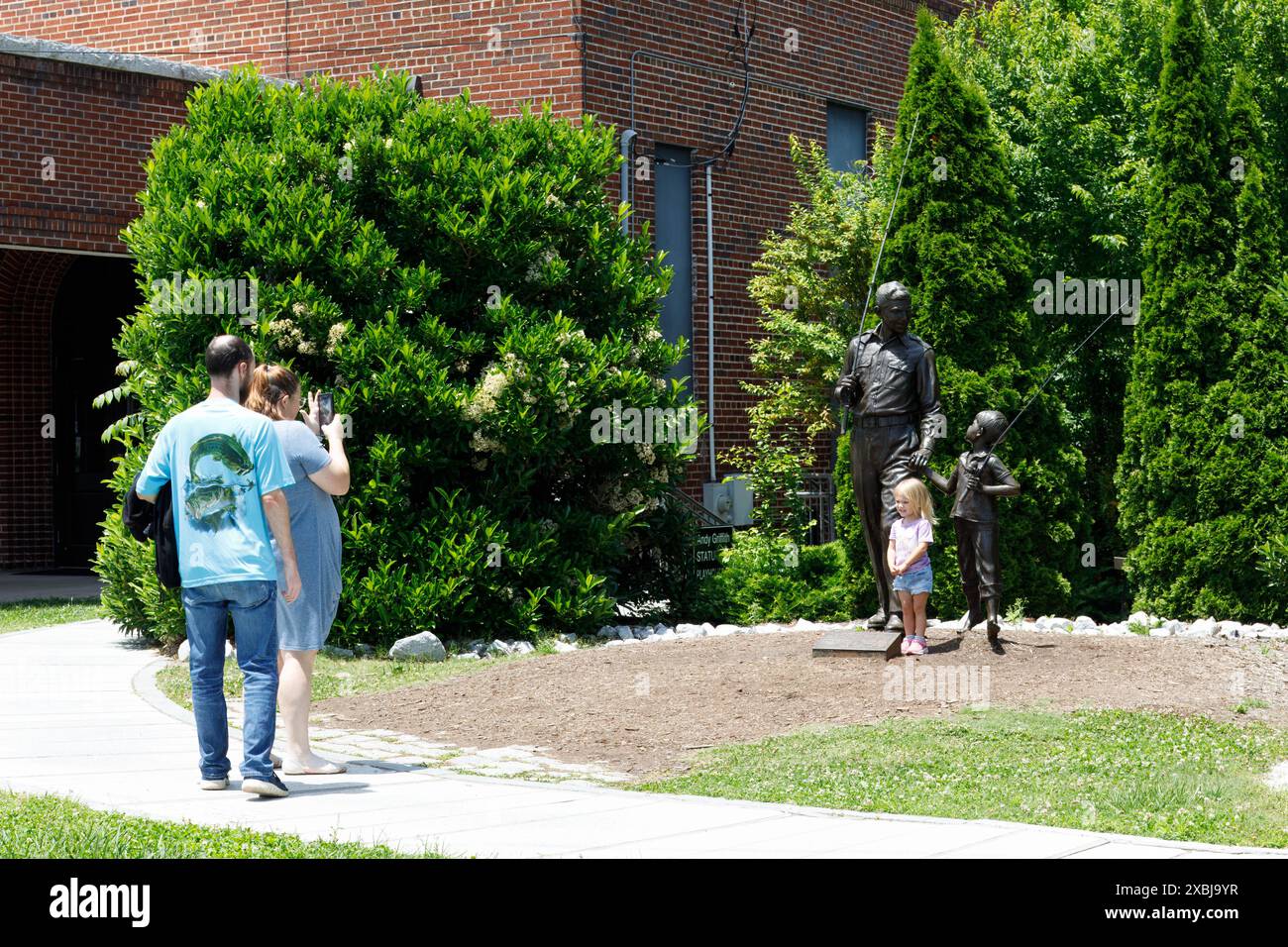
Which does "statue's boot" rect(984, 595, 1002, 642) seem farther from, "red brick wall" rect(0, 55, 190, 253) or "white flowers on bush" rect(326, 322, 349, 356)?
"red brick wall" rect(0, 55, 190, 253)

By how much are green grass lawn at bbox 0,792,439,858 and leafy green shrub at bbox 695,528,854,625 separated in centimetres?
857

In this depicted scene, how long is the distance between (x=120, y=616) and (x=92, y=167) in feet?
18.2

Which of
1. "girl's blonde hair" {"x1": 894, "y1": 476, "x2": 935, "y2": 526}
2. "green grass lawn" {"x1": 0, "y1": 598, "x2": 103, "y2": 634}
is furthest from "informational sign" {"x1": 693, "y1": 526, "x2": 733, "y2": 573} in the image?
"green grass lawn" {"x1": 0, "y1": 598, "x2": 103, "y2": 634}

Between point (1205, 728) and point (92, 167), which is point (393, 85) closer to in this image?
point (92, 167)

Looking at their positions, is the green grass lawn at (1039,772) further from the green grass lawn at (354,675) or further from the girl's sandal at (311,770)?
the green grass lawn at (354,675)

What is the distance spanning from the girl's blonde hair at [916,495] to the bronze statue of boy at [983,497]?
0.12m

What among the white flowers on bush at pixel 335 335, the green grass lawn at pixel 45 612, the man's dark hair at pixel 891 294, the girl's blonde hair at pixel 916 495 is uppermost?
the man's dark hair at pixel 891 294

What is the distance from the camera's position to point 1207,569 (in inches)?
534

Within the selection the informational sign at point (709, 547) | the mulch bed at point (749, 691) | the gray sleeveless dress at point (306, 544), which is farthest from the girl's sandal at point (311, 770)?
the informational sign at point (709, 547)

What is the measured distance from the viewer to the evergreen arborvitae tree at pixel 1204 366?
13477 mm

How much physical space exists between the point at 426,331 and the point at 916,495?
13.5ft

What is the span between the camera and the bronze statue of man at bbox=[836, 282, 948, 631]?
10.9 metres

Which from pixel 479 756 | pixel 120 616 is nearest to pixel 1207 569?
pixel 479 756
